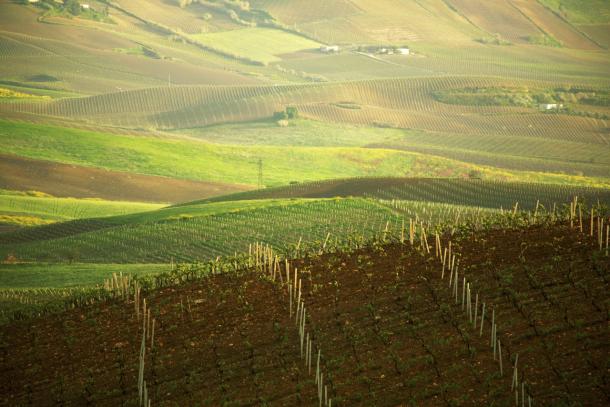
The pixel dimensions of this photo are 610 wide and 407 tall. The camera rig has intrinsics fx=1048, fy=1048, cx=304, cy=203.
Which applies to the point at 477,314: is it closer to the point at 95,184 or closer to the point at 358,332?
the point at 358,332

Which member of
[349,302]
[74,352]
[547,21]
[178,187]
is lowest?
[178,187]

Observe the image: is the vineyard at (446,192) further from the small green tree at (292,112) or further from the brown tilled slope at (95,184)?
the small green tree at (292,112)

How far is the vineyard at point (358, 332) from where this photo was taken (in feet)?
67.5

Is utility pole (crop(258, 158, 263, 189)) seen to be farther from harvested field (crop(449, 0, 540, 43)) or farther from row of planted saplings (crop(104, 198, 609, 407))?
harvested field (crop(449, 0, 540, 43))

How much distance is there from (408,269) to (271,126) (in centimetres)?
9131

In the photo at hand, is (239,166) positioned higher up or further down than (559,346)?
further down


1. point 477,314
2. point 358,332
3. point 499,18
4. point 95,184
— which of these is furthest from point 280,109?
point 477,314

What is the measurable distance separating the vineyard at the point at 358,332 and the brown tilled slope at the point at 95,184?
4798 cm

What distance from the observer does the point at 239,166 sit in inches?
3730

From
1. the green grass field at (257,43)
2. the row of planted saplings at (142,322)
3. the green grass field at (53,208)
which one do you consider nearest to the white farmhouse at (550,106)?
the green grass field at (257,43)

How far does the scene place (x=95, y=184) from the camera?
81750 mm

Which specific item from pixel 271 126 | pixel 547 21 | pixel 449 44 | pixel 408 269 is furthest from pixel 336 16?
pixel 408 269

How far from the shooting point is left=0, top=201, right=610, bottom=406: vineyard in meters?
20.6

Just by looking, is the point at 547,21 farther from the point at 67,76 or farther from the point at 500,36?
the point at 67,76
